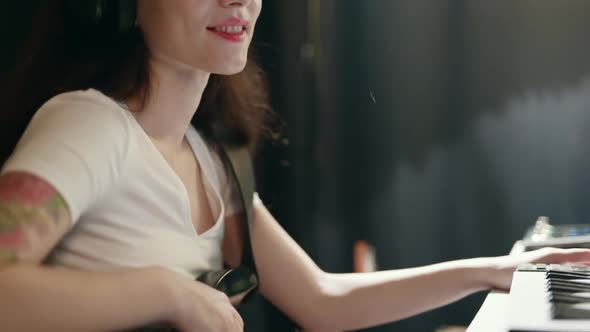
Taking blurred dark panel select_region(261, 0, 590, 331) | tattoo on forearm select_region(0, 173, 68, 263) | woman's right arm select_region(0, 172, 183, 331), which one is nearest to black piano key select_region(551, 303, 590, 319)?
woman's right arm select_region(0, 172, 183, 331)

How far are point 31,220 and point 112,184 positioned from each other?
126mm

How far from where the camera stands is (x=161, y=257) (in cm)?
93

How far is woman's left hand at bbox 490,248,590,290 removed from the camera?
3.35ft

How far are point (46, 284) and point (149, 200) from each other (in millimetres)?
204

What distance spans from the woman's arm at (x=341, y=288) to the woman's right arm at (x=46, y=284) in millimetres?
409

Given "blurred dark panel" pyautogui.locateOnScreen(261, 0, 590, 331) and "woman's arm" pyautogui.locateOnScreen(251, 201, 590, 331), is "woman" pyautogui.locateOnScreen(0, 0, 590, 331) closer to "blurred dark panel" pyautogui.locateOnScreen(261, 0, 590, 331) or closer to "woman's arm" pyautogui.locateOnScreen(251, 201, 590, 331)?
"woman's arm" pyautogui.locateOnScreen(251, 201, 590, 331)

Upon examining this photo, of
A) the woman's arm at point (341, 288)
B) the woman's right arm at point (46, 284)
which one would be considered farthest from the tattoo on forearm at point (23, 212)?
the woman's arm at point (341, 288)

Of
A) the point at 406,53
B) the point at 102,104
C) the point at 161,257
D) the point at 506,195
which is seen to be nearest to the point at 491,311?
the point at 161,257

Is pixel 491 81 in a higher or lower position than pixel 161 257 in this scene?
higher

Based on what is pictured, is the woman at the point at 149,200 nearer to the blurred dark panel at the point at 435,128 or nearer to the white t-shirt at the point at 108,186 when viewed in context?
the white t-shirt at the point at 108,186

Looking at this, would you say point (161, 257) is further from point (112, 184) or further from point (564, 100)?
point (564, 100)

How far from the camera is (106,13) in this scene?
0.97 m

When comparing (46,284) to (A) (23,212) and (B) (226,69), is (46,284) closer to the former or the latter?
(A) (23,212)

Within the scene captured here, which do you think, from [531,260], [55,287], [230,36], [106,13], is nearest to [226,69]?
[230,36]
